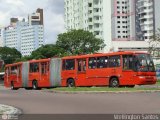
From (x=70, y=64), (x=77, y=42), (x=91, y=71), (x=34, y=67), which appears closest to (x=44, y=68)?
(x=34, y=67)

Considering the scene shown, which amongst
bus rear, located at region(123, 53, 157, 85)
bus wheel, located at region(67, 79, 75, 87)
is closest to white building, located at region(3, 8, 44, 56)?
bus wheel, located at region(67, 79, 75, 87)

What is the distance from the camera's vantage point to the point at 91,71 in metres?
33.3

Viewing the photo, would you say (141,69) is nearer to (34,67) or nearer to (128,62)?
(128,62)

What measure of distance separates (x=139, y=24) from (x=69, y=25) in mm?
23990

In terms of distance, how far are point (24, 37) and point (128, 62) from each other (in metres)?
158

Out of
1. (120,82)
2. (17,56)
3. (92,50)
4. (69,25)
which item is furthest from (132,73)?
(69,25)

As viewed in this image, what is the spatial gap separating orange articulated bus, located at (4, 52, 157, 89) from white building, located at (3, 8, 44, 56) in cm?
14326

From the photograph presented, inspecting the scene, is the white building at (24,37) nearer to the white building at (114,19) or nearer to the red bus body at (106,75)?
the white building at (114,19)

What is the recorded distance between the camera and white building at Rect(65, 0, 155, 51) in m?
132

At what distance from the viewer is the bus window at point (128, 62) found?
101ft

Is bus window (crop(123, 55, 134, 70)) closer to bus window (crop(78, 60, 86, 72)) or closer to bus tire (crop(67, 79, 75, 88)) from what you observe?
bus window (crop(78, 60, 86, 72))

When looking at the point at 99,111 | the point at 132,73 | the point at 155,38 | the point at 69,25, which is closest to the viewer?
the point at 99,111

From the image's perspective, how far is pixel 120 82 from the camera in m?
30.9

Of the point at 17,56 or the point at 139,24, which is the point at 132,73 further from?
the point at 139,24
